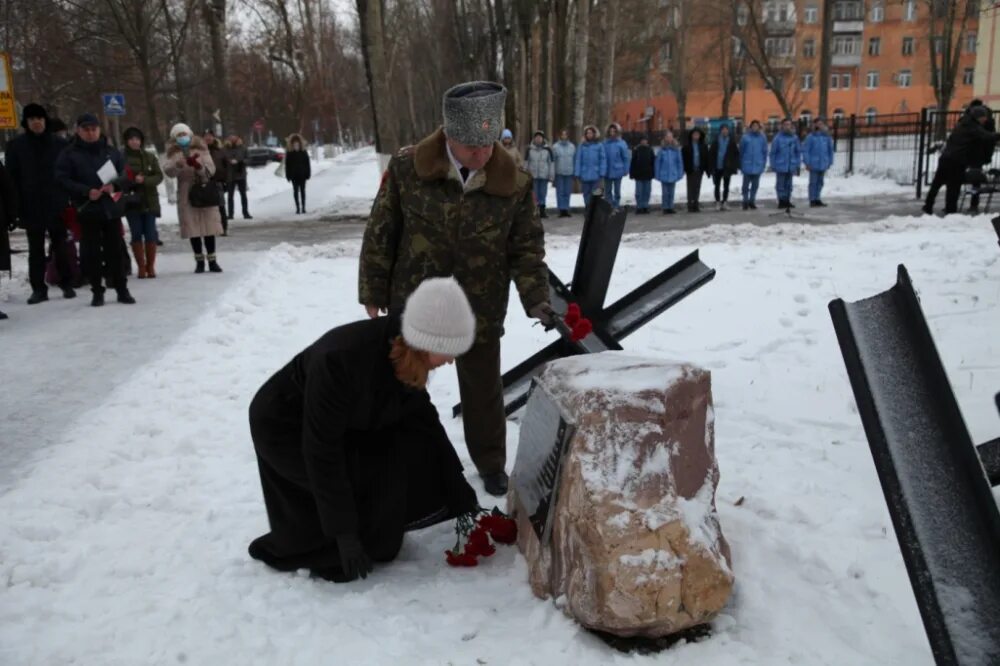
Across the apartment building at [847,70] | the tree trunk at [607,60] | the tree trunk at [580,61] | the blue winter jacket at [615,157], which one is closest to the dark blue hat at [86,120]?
the blue winter jacket at [615,157]

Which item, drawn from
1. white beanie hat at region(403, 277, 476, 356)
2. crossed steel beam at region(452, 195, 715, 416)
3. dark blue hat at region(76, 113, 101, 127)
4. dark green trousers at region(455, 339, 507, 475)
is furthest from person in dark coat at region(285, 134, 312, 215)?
white beanie hat at region(403, 277, 476, 356)

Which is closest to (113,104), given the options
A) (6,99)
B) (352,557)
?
(6,99)

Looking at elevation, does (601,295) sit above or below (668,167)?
below

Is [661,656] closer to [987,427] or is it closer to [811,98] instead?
[987,427]

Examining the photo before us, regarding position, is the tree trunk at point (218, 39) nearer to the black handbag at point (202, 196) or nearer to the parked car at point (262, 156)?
the black handbag at point (202, 196)

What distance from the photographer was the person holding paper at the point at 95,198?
8.09 meters

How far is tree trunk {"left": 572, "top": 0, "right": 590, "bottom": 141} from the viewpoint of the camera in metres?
18.2

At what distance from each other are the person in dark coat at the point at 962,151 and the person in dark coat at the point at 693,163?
4575 millimetres

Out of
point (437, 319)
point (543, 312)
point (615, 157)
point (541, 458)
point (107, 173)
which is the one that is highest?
point (107, 173)

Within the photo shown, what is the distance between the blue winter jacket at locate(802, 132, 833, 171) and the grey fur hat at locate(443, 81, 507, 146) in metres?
14.6

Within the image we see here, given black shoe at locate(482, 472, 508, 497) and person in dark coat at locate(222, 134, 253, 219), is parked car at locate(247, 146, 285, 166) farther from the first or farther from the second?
black shoe at locate(482, 472, 508, 497)

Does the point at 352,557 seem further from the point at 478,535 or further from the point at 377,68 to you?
the point at 377,68

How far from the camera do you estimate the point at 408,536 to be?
3848 millimetres

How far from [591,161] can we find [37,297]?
1070 centimetres
